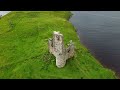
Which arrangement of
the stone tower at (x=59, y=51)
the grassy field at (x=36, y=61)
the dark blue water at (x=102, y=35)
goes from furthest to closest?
the dark blue water at (x=102, y=35), the stone tower at (x=59, y=51), the grassy field at (x=36, y=61)

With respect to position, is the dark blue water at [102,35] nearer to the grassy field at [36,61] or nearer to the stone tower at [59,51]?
the grassy field at [36,61]

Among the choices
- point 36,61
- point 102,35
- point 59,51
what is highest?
point 59,51

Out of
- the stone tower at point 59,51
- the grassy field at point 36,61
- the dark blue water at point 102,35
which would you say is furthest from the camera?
the dark blue water at point 102,35

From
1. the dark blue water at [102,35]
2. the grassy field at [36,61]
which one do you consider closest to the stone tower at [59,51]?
the grassy field at [36,61]

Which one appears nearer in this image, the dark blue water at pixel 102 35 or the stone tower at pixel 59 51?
the stone tower at pixel 59 51

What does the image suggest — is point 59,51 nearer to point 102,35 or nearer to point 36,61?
point 36,61

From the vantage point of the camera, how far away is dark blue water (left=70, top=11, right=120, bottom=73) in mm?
44906

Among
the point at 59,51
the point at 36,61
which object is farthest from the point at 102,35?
the point at 59,51

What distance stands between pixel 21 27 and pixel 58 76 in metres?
33.8

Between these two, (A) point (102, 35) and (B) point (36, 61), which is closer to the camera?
(B) point (36, 61)

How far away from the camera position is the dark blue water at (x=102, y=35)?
147 feet

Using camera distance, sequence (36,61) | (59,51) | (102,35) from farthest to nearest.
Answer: (102,35), (36,61), (59,51)

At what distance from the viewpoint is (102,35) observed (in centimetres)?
6256
